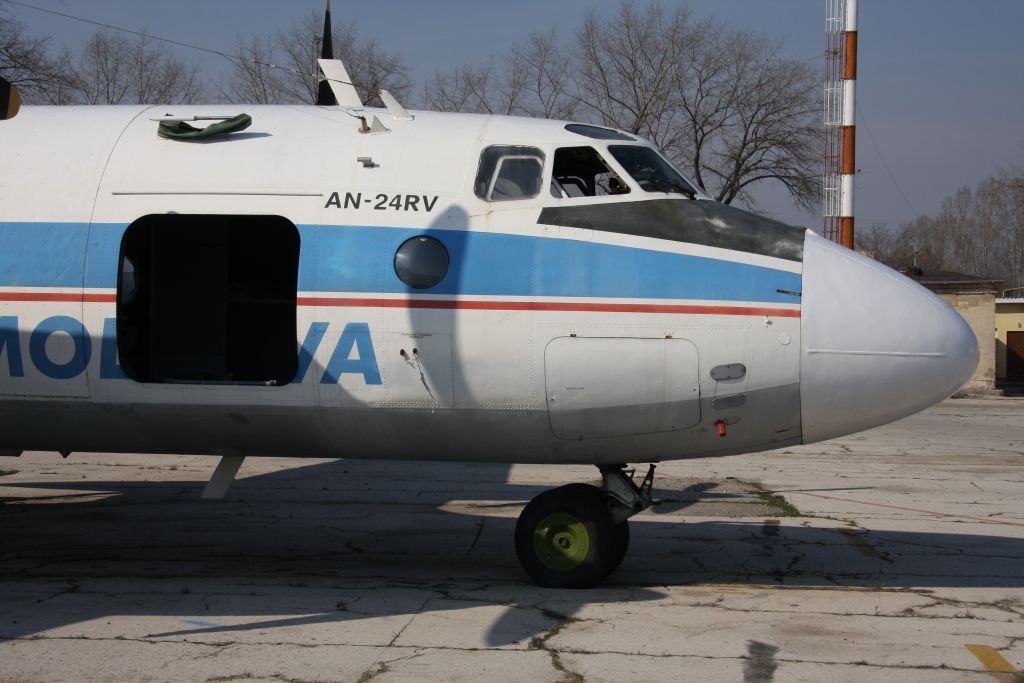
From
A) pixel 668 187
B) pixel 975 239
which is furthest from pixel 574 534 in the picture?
pixel 975 239

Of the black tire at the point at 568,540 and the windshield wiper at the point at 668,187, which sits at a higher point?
the windshield wiper at the point at 668,187

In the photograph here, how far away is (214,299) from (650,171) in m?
4.35

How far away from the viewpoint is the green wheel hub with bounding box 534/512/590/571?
26.7 feet

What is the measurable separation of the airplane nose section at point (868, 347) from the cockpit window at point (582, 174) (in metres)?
1.57

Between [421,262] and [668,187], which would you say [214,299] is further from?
[668,187]

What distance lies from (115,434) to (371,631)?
9.18 ft

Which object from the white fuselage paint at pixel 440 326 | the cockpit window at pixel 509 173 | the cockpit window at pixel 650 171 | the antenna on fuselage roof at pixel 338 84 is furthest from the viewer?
the antenna on fuselage roof at pixel 338 84

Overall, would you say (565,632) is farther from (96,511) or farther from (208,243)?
(96,511)

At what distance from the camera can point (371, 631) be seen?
23.2 ft

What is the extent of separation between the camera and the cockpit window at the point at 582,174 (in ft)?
26.5

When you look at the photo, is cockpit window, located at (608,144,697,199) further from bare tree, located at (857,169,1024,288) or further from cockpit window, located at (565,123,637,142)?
bare tree, located at (857,169,1024,288)

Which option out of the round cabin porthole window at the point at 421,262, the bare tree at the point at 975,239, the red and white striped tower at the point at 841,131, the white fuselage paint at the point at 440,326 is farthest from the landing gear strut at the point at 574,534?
the bare tree at the point at 975,239

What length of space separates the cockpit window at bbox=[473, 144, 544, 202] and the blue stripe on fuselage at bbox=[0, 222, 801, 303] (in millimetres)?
382

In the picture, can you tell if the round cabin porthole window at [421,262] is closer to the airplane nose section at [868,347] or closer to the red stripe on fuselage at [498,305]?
the red stripe on fuselage at [498,305]
